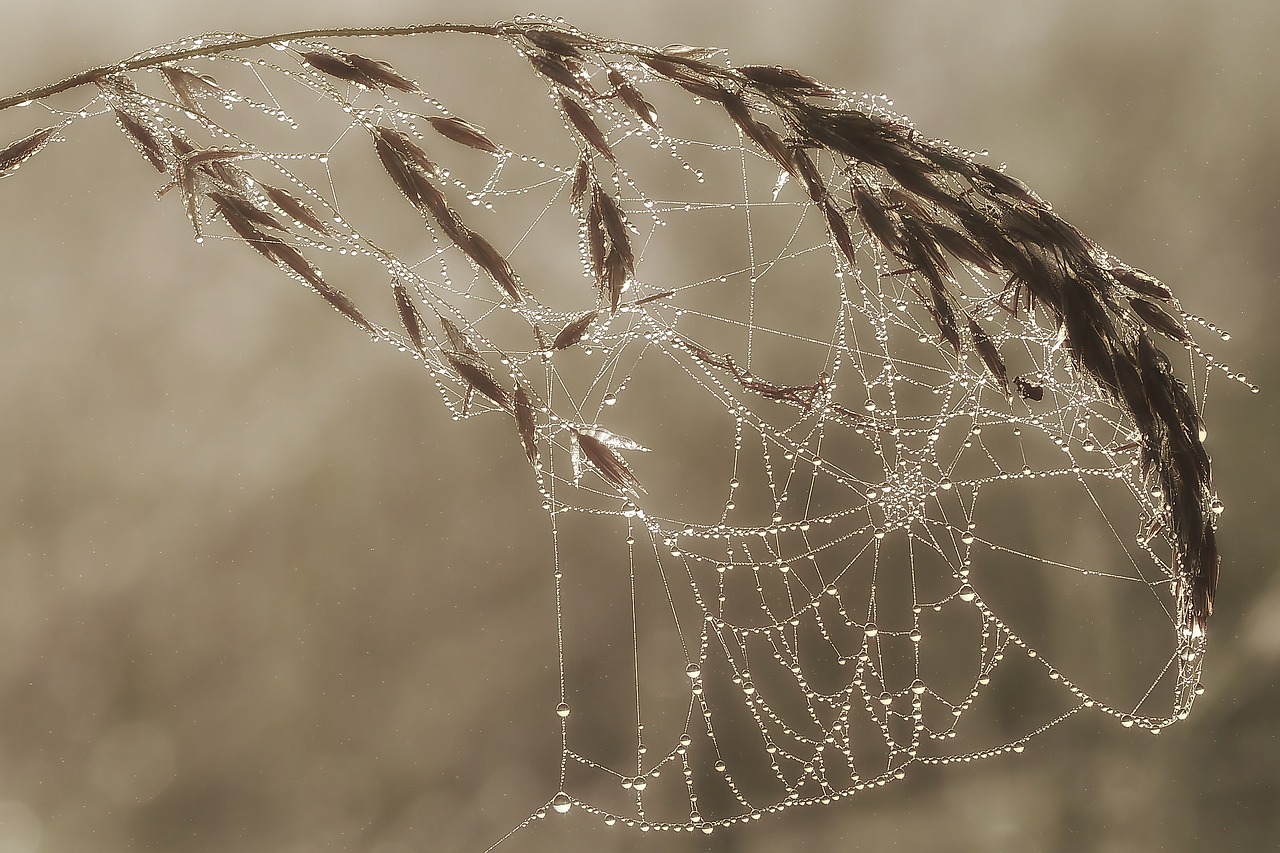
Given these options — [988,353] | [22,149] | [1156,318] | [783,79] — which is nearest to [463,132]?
[783,79]

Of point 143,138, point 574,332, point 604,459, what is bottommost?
point 604,459

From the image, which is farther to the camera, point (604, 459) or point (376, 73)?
point (604, 459)

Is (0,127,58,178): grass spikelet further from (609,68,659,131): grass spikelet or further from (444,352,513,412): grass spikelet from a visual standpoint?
(609,68,659,131): grass spikelet

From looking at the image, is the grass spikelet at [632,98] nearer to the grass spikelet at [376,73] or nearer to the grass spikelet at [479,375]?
the grass spikelet at [376,73]

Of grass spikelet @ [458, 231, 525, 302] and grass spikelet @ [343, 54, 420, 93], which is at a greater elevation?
grass spikelet @ [343, 54, 420, 93]

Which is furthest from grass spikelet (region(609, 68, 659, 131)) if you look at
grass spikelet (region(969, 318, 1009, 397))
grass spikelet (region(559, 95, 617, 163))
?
grass spikelet (region(969, 318, 1009, 397))

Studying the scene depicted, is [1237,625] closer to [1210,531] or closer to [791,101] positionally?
[1210,531]

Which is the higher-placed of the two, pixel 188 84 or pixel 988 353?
pixel 188 84

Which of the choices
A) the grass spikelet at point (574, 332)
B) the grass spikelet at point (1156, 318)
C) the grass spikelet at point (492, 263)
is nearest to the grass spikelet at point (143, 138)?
the grass spikelet at point (492, 263)

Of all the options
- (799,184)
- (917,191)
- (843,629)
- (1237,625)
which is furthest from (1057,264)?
(1237,625)

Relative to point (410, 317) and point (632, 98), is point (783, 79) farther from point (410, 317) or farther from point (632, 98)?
point (410, 317)

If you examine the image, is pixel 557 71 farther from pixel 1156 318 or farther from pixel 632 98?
pixel 1156 318
